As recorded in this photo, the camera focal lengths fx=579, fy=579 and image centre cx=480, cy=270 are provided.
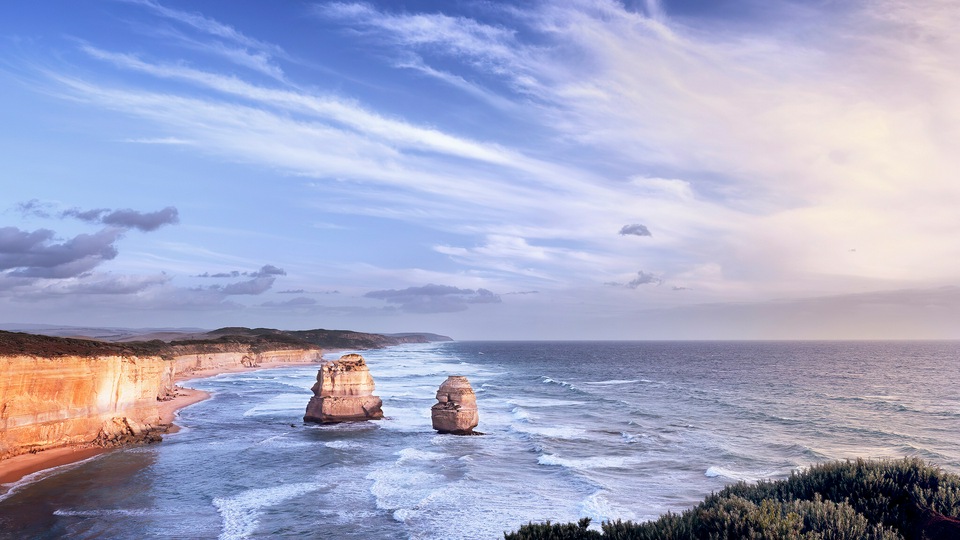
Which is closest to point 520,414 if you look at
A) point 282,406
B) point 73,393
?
point 282,406

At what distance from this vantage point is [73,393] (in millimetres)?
31062

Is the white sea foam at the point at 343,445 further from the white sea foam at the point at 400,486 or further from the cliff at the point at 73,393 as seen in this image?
the cliff at the point at 73,393

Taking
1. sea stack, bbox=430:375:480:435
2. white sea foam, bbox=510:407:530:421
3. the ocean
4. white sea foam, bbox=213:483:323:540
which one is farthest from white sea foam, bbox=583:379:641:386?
white sea foam, bbox=213:483:323:540

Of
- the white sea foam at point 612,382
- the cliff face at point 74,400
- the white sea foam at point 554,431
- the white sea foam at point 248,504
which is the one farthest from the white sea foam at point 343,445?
the white sea foam at point 612,382

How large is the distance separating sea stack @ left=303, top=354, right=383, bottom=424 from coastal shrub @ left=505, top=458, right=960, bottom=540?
106ft

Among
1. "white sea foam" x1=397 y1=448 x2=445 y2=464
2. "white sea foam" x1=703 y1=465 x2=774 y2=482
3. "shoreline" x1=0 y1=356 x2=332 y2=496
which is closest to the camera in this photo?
"shoreline" x1=0 y1=356 x2=332 y2=496

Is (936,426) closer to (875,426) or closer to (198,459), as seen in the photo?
(875,426)

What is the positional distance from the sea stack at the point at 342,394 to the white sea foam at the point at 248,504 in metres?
15.2

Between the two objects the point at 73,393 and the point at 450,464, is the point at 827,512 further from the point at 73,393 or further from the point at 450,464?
the point at 73,393

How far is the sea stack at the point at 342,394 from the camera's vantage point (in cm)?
4094

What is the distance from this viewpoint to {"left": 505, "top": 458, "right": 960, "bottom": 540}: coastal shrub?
877 centimetres

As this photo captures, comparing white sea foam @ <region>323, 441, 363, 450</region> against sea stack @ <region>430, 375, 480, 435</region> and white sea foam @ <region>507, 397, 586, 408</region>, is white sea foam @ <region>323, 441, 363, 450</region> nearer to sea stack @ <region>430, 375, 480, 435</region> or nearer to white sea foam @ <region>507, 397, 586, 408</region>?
sea stack @ <region>430, 375, 480, 435</region>

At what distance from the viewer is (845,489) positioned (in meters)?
11.4

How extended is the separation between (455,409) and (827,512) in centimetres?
2994
